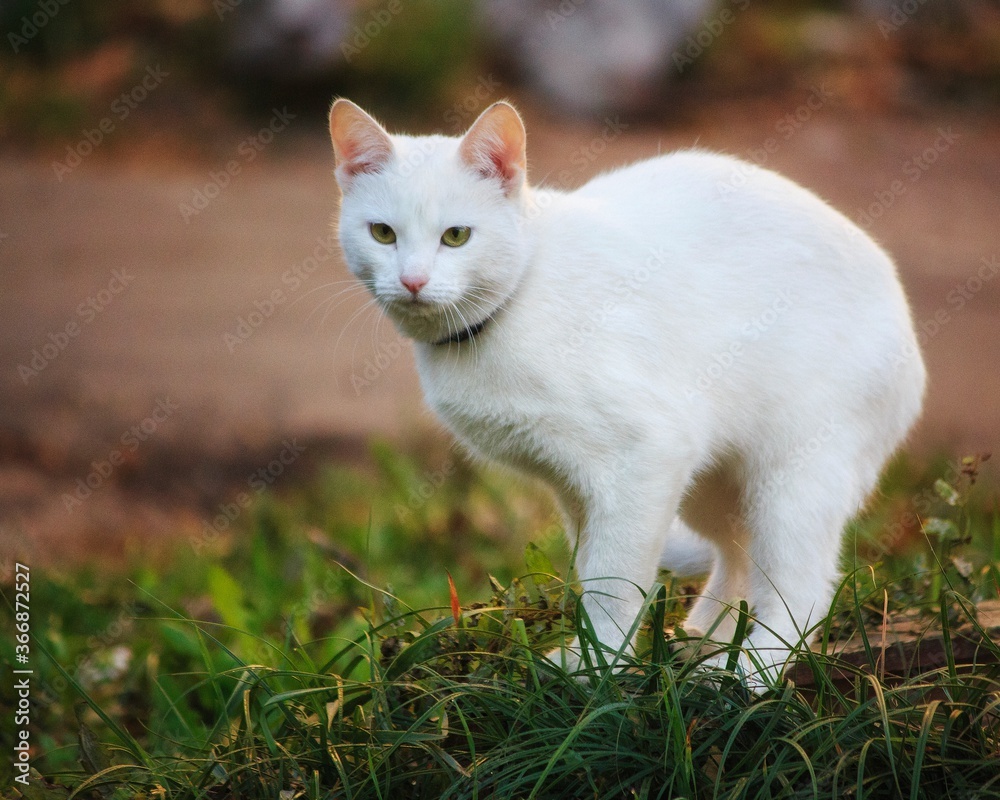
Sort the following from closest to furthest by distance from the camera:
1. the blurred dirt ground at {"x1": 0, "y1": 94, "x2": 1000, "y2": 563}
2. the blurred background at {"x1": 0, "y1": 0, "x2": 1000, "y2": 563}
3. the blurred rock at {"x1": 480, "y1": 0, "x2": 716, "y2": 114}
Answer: the blurred dirt ground at {"x1": 0, "y1": 94, "x2": 1000, "y2": 563}, the blurred background at {"x1": 0, "y1": 0, "x2": 1000, "y2": 563}, the blurred rock at {"x1": 480, "y1": 0, "x2": 716, "y2": 114}

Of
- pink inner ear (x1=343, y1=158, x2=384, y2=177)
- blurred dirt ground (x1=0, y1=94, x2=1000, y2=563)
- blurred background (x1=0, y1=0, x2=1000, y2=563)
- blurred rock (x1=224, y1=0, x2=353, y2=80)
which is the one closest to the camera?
pink inner ear (x1=343, y1=158, x2=384, y2=177)

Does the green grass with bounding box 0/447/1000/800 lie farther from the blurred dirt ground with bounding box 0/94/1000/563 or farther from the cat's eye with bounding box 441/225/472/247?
the blurred dirt ground with bounding box 0/94/1000/563

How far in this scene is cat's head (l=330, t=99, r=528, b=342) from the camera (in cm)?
271

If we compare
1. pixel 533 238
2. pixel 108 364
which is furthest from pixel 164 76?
pixel 533 238

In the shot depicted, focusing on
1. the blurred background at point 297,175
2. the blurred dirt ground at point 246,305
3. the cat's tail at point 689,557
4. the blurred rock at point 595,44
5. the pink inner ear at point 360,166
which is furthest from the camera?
the blurred rock at point 595,44

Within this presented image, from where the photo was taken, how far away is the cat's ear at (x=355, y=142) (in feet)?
9.18


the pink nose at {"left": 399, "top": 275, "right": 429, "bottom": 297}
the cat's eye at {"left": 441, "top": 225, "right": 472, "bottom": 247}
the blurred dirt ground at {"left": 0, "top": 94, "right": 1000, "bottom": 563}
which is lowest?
the blurred dirt ground at {"left": 0, "top": 94, "right": 1000, "bottom": 563}

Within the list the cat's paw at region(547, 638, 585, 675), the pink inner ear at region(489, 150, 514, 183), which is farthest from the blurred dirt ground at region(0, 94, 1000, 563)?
the cat's paw at region(547, 638, 585, 675)

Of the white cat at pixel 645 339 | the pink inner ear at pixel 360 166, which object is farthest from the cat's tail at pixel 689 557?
the pink inner ear at pixel 360 166

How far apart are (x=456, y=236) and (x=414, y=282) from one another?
0.68 feet

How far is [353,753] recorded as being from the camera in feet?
7.68

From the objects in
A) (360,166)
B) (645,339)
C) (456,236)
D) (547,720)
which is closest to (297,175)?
(360,166)

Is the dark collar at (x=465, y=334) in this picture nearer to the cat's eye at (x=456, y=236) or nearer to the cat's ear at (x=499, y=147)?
the cat's eye at (x=456, y=236)

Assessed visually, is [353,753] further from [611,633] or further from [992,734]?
[992,734]
